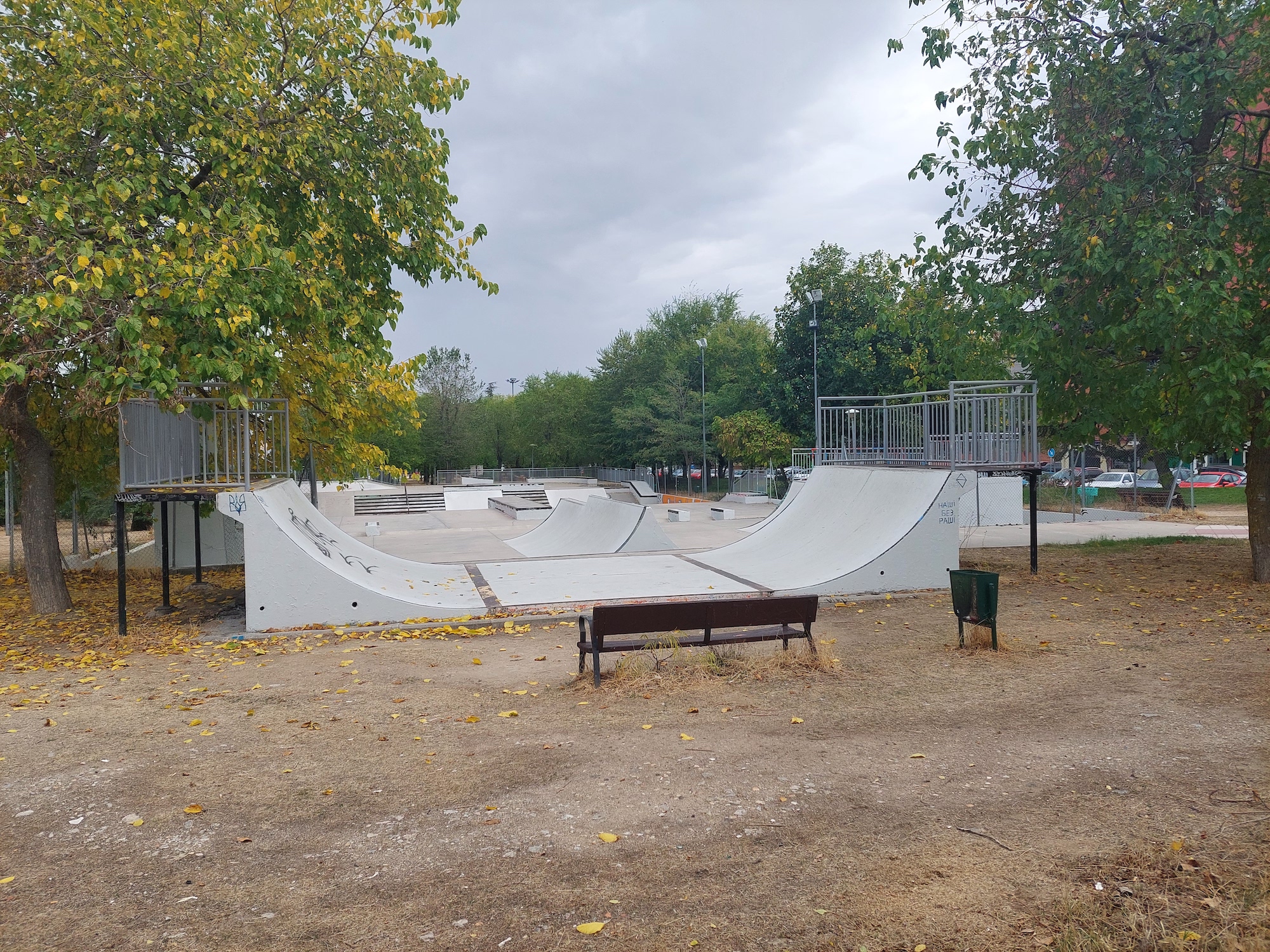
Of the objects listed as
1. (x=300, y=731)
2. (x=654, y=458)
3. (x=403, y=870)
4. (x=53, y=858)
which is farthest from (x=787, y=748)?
(x=654, y=458)

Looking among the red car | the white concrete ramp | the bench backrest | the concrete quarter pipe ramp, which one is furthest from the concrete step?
the red car

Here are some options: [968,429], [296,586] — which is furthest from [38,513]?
[968,429]

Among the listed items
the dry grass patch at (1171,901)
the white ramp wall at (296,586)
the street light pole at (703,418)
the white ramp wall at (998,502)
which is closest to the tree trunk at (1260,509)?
the dry grass patch at (1171,901)

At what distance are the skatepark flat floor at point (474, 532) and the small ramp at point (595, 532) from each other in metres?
0.73

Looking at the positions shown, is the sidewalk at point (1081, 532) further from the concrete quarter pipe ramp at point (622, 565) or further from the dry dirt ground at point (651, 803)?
the dry dirt ground at point (651, 803)

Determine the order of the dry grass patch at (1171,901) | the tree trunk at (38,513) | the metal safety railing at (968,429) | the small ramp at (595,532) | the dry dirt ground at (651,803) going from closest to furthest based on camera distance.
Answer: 1. the dry grass patch at (1171,901)
2. the dry dirt ground at (651,803)
3. the tree trunk at (38,513)
4. the metal safety railing at (968,429)
5. the small ramp at (595,532)

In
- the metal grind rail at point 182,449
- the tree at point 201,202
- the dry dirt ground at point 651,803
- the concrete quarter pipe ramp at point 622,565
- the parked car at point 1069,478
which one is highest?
the tree at point 201,202

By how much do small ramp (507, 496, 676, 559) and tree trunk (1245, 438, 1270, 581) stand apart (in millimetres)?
9316

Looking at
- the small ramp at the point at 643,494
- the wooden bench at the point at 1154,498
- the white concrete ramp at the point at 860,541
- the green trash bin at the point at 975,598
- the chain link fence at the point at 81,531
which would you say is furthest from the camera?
the small ramp at the point at 643,494

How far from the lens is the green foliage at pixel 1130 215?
1025cm

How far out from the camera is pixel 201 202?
9883mm

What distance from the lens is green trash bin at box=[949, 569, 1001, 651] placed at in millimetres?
7883

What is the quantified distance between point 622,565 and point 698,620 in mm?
7041

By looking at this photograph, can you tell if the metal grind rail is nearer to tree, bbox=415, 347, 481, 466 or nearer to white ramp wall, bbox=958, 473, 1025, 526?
white ramp wall, bbox=958, 473, 1025, 526
